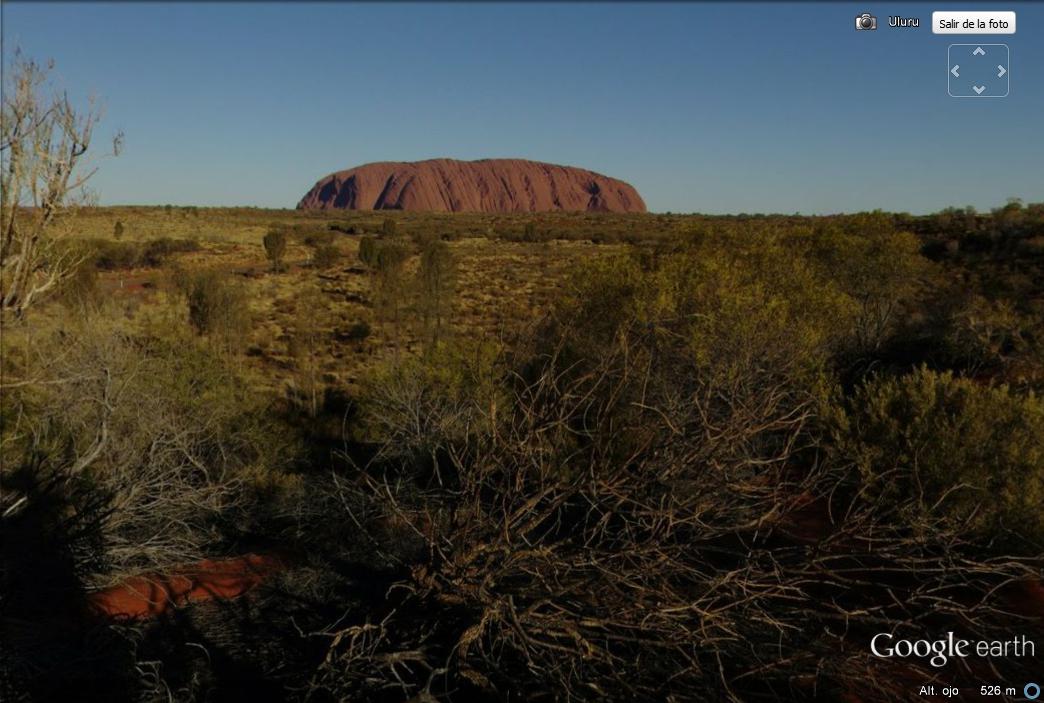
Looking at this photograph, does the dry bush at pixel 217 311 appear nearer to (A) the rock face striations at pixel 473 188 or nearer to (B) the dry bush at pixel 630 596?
(B) the dry bush at pixel 630 596

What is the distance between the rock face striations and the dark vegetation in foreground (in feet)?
422

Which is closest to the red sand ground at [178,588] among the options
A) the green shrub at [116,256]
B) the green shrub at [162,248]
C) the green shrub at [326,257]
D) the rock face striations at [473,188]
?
the green shrub at [116,256]

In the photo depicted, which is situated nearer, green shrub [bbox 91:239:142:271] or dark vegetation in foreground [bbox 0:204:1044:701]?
dark vegetation in foreground [bbox 0:204:1044:701]

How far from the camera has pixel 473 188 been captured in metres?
147

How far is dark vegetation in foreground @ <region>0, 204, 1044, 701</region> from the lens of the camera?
388cm

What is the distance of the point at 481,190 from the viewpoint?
14750 centimetres

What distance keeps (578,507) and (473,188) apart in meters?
146

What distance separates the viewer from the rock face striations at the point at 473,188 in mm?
141375

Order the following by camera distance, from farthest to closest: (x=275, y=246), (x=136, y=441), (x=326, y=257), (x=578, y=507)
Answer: (x=326, y=257) → (x=275, y=246) → (x=136, y=441) → (x=578, y=507)

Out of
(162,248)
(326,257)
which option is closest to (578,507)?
(326,257)

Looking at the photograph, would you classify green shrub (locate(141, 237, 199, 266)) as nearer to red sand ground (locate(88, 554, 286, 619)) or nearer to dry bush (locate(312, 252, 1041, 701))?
red sand ground (locate(88, 554, 286, 619))

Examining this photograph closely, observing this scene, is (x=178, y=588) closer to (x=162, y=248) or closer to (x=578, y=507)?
(x=578, y=507)

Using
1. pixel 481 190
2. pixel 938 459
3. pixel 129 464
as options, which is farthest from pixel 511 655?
pixel 481 190

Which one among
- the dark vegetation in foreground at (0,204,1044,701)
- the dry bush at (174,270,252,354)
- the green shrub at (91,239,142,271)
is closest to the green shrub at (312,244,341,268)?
the green shrub at (91,239,142,271)
